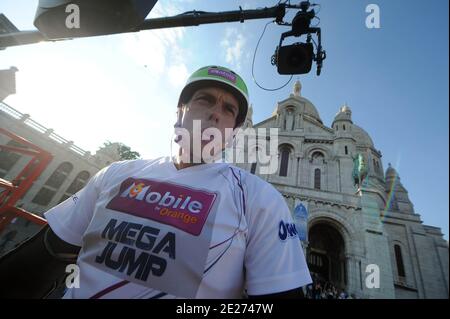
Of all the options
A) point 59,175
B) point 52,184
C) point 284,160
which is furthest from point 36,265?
point 59,175

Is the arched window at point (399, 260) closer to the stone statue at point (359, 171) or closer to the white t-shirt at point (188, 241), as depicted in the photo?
the stone statue at point (359, 171)

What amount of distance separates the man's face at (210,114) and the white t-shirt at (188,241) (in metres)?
0.41

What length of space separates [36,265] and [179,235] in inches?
50.9

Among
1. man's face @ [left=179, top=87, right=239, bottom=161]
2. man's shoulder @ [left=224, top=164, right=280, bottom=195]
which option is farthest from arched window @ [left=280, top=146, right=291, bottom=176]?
man's shoulder @ [left=224, top=164, right=280, bottom=195]

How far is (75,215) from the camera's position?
62.8 inches

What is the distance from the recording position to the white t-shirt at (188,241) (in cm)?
104

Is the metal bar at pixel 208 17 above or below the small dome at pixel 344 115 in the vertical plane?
below

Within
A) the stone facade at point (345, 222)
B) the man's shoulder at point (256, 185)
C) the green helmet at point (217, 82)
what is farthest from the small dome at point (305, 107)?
the man's shoulder at point (256, 185)

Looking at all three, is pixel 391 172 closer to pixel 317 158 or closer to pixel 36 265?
pixel 317 158

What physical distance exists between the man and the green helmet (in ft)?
1.13

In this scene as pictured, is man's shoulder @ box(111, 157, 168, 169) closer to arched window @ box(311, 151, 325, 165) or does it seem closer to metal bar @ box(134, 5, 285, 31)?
metal bar @ box(134, 5, 285, 31)
